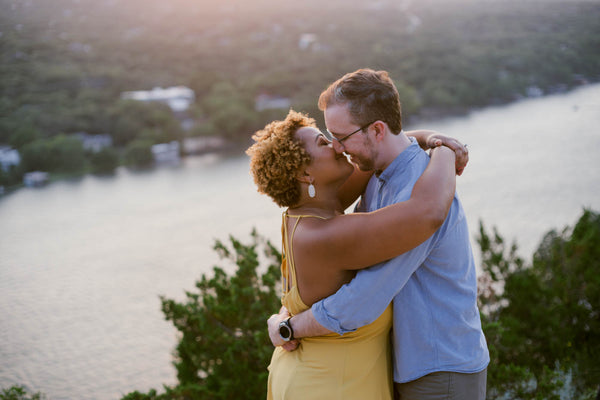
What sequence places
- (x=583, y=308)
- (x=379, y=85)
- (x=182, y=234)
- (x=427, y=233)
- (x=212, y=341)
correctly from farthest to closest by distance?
1. (x=182, y=234)
2. (x=583, y=308)
3. (x=212, y=341)
4. (x=379, y=85)
5. (x=427, y=233)

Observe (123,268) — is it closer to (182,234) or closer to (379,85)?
(182,234)

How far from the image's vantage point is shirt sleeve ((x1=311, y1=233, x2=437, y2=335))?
153 centimetres

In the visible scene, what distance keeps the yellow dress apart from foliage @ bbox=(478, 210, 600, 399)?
338 cm

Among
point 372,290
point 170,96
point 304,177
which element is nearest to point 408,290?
point 372,290

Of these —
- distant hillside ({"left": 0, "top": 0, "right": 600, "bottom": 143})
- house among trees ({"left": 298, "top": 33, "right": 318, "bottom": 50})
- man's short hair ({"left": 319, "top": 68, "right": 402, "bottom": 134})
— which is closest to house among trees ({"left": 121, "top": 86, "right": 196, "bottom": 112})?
distant hillside ({"left": 0, "top": 0, "right": 600, "bottom": 143})

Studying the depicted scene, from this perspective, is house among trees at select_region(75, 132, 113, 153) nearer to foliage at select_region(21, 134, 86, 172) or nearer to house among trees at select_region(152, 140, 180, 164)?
foliage at select_region(21, 134, 86, 172)

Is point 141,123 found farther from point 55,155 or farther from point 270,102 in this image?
point 270,102

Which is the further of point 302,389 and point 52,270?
point 52,270

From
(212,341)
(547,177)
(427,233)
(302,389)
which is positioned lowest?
(547,177)

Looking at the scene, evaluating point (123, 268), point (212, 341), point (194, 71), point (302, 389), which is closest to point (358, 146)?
point (302, 389)

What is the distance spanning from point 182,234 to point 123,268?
369 centimetres

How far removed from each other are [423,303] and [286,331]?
53cm

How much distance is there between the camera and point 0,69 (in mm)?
25609

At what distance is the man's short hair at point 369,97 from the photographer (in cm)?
166
